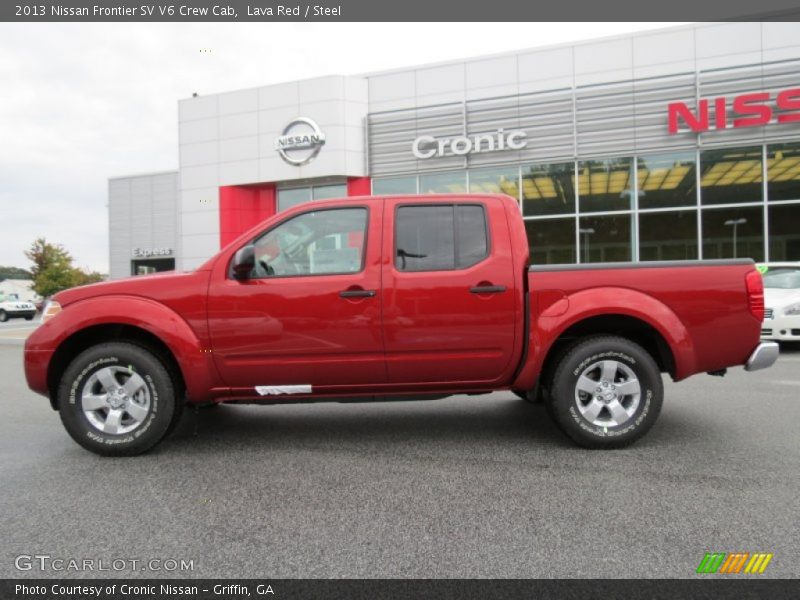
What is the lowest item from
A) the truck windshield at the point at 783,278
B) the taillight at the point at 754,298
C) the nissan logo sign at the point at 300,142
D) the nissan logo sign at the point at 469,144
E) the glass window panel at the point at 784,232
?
the taillight at the point at 754,298

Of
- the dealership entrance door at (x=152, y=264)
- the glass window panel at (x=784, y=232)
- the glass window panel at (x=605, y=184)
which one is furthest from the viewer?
the dealership entrance door at (x=152, y=264)

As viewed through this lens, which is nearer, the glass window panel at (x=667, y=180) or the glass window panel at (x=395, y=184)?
the glass window panel at (x=667, y=180)

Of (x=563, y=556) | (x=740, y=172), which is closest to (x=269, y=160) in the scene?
(x=740, y=172)

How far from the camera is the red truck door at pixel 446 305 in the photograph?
4051 mm

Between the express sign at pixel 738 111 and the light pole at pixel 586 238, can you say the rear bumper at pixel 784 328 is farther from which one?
the express sign at pixel 738 111

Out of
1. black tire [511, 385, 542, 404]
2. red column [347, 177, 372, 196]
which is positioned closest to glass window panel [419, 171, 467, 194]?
red column [347, 177, 372, 196]

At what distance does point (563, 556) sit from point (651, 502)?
872 millimetres

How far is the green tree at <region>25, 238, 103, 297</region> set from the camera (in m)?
42.9

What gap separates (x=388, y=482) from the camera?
352 cm

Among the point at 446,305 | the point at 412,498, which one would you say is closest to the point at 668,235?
the point at 446,305

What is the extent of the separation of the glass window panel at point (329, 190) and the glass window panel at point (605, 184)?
773 centimetres

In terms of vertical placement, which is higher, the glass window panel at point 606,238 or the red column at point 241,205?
the red column at point 241,205

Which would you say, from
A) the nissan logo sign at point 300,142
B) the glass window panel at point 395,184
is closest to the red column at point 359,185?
→ the glass window panel at point 395,184

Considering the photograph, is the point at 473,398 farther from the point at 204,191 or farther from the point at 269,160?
the point at 204,191
